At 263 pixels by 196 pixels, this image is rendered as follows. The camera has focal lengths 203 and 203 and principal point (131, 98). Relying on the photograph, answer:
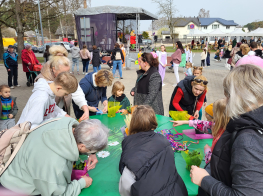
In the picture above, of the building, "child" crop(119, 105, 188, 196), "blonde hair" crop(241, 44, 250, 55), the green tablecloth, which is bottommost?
the green tablecloth

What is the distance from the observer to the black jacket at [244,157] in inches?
36.9

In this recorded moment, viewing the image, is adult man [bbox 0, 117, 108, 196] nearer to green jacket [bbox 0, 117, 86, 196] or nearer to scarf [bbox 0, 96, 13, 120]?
green jacket [bbox 0, 117, 86, 196]

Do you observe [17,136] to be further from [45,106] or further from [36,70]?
[36,70]

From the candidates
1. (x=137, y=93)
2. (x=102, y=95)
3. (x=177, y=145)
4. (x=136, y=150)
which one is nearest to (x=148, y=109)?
(x=136, y=150)

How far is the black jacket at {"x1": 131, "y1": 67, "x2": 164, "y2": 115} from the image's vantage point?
3.04 m

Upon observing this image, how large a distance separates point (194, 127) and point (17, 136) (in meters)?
1.88

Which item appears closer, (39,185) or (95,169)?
(39,185)

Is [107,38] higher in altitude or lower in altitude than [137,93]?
higher

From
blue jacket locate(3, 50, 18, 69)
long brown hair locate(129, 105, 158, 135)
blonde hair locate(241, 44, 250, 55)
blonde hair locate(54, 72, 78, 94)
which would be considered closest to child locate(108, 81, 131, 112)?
blonde hair locate(54, 72, 78, 94)

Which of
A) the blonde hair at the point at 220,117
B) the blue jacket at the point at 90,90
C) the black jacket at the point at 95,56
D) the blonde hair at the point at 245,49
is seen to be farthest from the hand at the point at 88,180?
the black jacket at the point at 95,56

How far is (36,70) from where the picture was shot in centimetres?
760

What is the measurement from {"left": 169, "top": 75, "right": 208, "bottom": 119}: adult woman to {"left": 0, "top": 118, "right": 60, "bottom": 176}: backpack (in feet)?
7.08

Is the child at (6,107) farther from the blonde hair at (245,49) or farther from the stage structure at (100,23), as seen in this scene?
the stage structure at (100,23)

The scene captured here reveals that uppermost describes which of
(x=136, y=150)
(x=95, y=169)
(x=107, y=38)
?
(x=107, y=38)
